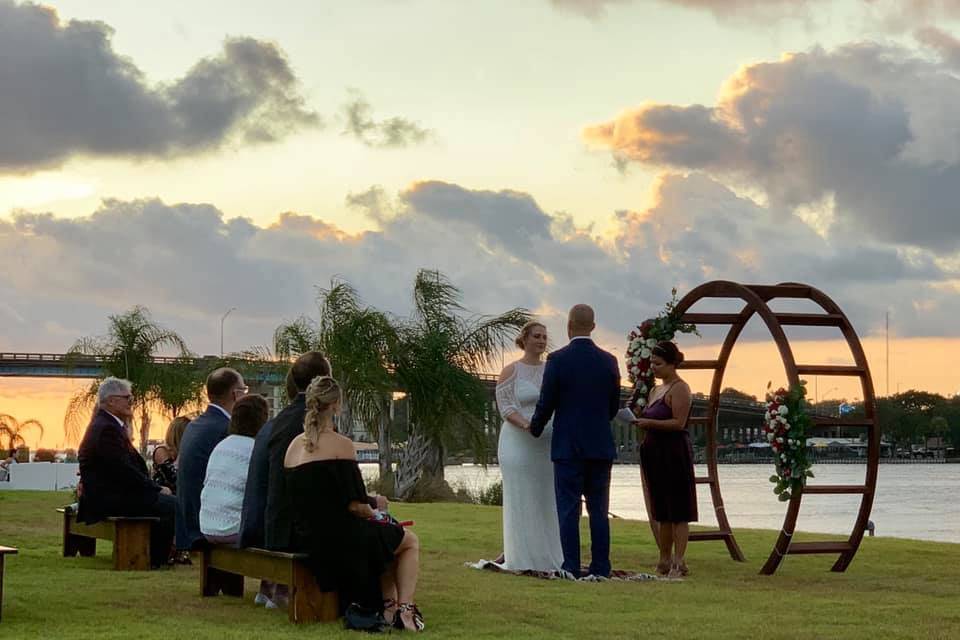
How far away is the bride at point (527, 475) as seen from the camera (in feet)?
39.6

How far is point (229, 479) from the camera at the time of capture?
390 inches

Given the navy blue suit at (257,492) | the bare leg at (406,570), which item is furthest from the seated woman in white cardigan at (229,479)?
the bare leg at (406,570)

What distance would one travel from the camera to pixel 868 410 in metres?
13.0

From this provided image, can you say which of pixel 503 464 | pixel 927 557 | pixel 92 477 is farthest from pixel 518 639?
pixel 927 557

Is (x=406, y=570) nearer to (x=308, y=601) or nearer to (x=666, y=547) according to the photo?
(x=308, y=601)

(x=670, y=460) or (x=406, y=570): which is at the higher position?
(x=670, y=460)

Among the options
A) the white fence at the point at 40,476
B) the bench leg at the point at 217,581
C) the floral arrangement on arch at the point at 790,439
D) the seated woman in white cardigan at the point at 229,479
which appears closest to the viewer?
the seated woman in white cardigan at the point at 229,479

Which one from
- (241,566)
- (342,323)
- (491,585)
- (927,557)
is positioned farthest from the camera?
(342,323)

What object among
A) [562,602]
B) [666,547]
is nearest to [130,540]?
[562,602]

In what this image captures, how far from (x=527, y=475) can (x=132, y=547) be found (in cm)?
336

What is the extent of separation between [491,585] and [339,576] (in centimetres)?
263

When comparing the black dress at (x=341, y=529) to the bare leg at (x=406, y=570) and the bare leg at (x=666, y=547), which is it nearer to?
the bare leg at (x=406, y=570)

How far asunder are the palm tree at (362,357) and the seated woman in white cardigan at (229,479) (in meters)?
19.5

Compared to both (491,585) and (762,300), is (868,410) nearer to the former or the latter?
(762,300)
